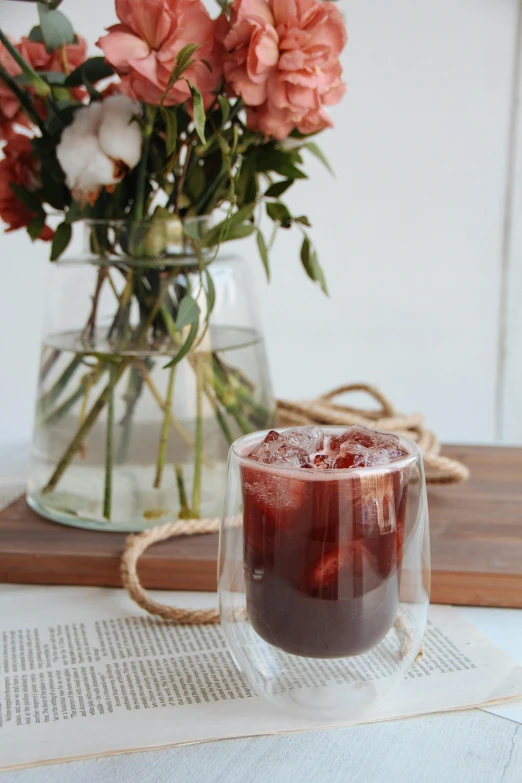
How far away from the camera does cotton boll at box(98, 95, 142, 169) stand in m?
0.71

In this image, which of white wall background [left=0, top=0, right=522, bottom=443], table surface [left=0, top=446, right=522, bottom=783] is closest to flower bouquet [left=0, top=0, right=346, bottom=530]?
table surface [left=0, top=446, right=522, bottom=783]

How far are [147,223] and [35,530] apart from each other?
337 millimetres

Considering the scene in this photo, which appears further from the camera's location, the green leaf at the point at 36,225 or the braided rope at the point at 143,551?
the green leaf at the point at 36,225

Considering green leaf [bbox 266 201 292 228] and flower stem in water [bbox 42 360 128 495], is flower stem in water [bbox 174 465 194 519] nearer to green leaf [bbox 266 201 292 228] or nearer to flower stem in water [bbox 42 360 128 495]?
flower stem in water [bbox 42 360 128 495]

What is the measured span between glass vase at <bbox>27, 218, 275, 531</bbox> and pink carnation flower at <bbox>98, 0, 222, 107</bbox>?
0.14 meters

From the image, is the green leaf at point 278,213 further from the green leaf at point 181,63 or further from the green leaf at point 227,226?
the green leaf at point 181,63

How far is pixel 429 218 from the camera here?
1.70m

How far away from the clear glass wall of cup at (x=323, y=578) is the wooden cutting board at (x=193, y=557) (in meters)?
0.16

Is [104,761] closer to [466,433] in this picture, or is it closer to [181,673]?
[181,673]

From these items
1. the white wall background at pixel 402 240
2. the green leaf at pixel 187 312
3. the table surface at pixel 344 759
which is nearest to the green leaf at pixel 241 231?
the green leaf at pixel 187 312

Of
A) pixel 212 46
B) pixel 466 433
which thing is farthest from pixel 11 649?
pixel 466 433

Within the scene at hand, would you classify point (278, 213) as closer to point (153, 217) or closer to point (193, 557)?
point (153, 217)

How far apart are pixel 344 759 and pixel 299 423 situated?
60 centimetres

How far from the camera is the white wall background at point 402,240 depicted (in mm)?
1614
